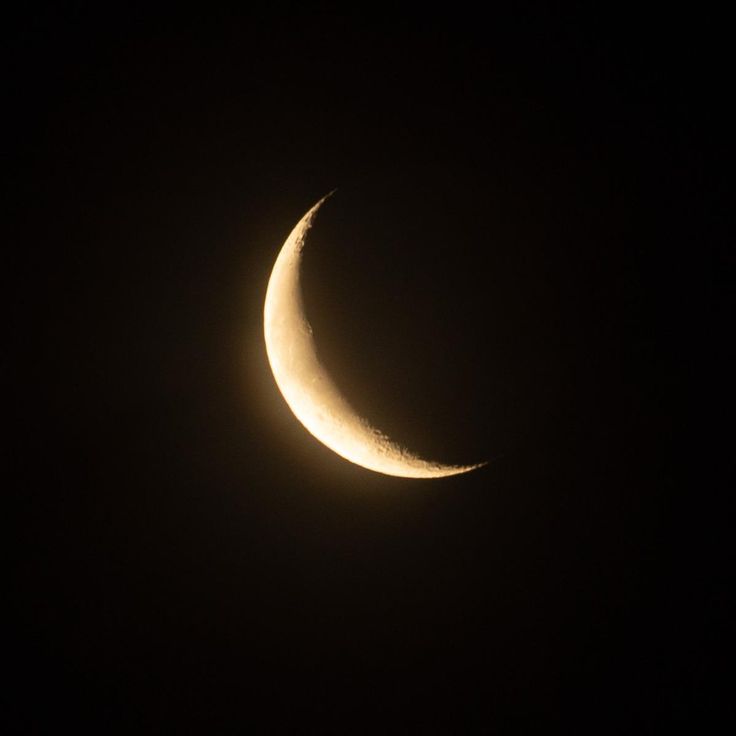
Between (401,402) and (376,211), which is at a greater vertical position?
(376,211)

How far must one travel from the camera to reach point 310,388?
171 cm

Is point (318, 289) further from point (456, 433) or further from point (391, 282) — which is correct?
point (456, 433)

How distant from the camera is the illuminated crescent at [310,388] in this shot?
63.6 inches

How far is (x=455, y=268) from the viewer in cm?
140

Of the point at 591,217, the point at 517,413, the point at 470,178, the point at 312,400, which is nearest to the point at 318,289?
the point at 312,400

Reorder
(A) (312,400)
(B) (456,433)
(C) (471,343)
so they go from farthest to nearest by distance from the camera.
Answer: (A) (312,400), (B) (456,433), (C) (471,343)

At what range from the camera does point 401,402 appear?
1.46m

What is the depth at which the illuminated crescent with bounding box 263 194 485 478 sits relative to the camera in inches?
63.6

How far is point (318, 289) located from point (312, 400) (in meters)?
0.38

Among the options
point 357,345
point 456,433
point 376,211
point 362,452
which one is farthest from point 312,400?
point 376,211

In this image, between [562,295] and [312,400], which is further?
[312,400]

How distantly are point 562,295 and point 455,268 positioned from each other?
0.29 m

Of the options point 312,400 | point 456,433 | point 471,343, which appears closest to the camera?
point 471,343

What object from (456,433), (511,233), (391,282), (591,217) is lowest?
(456,433)
